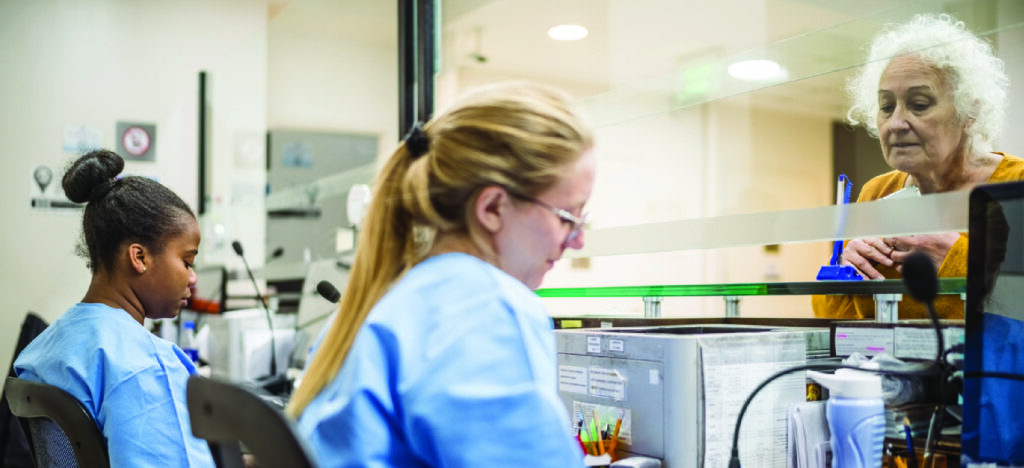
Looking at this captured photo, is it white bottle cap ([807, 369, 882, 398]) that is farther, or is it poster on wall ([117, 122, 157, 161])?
poster on wall ([117, 122, 157, 161])

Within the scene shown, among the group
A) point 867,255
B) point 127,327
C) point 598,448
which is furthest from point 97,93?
point 867,255

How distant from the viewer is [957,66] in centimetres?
120

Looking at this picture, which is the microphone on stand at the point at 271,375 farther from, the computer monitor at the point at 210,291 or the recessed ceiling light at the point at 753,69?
the recessed ceiling light at the point at 753,69

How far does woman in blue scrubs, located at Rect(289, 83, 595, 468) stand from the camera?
631 millimetres

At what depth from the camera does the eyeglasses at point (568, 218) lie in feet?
2.60

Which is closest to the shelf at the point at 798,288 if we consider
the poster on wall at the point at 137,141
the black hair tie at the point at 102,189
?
the black hair tie at the point at 102,189

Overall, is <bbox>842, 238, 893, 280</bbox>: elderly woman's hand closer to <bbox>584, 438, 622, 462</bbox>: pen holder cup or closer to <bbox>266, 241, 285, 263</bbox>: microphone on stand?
<bbox>584, 438, 622, 462</bbox>: pen holder cup

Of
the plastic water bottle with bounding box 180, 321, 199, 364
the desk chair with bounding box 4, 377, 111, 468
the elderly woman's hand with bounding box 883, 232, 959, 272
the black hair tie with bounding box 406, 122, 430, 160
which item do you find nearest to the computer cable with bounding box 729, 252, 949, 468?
the elderly woman's hand with bounding box 883, 232, 959, 272

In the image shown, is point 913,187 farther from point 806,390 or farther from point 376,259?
point 376,259

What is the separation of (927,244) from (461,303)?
2.17 ft

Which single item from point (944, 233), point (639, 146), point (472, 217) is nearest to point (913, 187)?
point (944, 233)

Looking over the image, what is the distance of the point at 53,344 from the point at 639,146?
4.17 meters

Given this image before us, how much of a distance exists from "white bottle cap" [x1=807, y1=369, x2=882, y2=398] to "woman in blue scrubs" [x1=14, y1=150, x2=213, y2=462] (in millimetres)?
933

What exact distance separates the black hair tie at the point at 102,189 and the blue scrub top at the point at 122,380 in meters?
0.22
